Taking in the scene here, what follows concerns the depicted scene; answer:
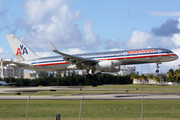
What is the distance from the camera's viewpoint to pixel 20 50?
55281mm

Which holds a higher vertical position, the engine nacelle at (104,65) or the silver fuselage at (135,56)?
the silver fuselage at (135,56)

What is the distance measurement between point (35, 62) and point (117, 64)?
18974 mm

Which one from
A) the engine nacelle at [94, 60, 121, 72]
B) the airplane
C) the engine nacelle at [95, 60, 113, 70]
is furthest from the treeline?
the engine nacelle at [94, 60, 121, 72]

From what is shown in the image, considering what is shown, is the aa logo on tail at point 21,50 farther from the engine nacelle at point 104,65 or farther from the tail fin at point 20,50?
the engine nacelle at point 104,65

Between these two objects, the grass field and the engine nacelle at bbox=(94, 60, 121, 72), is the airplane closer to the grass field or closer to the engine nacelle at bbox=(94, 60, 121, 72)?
the engine nacelle at bbox=(94, 60, 121, 72)

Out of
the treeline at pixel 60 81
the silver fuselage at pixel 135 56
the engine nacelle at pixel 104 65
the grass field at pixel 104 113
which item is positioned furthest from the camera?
the treeline at pixel 60 81

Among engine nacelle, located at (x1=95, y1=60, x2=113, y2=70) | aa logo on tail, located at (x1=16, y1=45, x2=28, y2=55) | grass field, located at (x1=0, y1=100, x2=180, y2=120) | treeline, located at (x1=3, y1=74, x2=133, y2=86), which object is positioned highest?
aa logo on tail, located at (x1=16, y1=45, x2=28, y2=55)

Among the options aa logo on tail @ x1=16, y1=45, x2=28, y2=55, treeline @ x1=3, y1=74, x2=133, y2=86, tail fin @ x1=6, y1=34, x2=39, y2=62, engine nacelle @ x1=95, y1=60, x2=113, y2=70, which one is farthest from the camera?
treeline @ x1=3, y1=74, x2=133, y2=86

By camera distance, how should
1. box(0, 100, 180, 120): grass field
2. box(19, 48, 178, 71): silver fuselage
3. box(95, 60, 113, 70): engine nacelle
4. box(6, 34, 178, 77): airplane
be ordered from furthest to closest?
1. box(95, 60, 113, 70): engine nacelle
2. box(6, 34, 178, 77): airplane
3. box(19, 48, 178, 71): silver fuselage
4. box(0, 100, 180, 120): grass field

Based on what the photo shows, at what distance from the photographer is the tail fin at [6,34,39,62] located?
54750 millimetres

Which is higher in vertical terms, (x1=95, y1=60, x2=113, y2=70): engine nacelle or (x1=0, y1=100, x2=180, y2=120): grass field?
(x1=95, y1=60, x2=113, y2=70): engine nacelle

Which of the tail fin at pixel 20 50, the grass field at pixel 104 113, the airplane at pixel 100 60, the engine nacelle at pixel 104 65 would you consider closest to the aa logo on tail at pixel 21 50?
the tail fin at pixel 20 50

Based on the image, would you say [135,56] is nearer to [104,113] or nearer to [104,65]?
[104,65]

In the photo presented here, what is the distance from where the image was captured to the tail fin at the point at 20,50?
2156 inches
